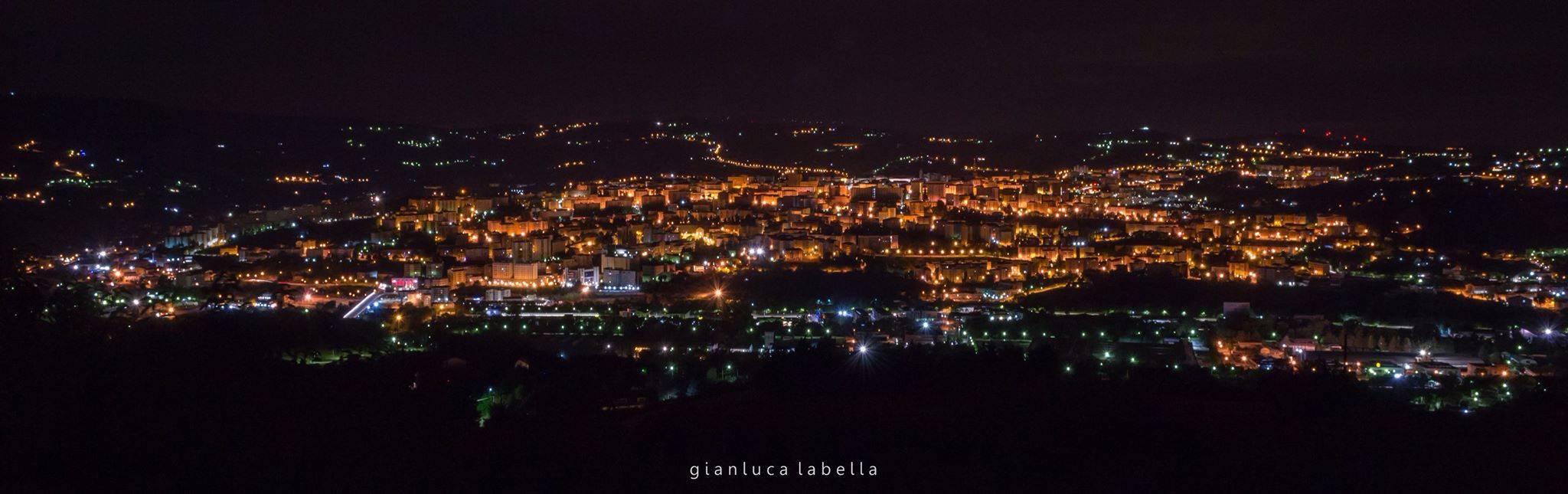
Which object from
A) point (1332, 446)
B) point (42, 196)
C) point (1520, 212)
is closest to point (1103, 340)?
point (1332, 446)

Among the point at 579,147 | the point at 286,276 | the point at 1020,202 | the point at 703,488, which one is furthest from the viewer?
the point at 579,147

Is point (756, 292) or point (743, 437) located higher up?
point (756, 292)

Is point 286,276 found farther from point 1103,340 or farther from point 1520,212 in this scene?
point 1520,212

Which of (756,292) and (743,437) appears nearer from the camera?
(743,437)

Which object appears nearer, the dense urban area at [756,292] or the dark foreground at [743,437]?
the dark foreground at [743,437]

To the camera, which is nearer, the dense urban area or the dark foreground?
the dark foreground

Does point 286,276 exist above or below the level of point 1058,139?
below

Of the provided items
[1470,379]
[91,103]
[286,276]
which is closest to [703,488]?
[1470,379]

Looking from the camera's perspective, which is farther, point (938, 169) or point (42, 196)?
point (938, 169)

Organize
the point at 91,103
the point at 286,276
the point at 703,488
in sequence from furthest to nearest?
the point at 91,103 → the point at 286,276 → the point at 703,488

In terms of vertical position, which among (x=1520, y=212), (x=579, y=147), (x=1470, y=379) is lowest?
(x=1470, y=379)
